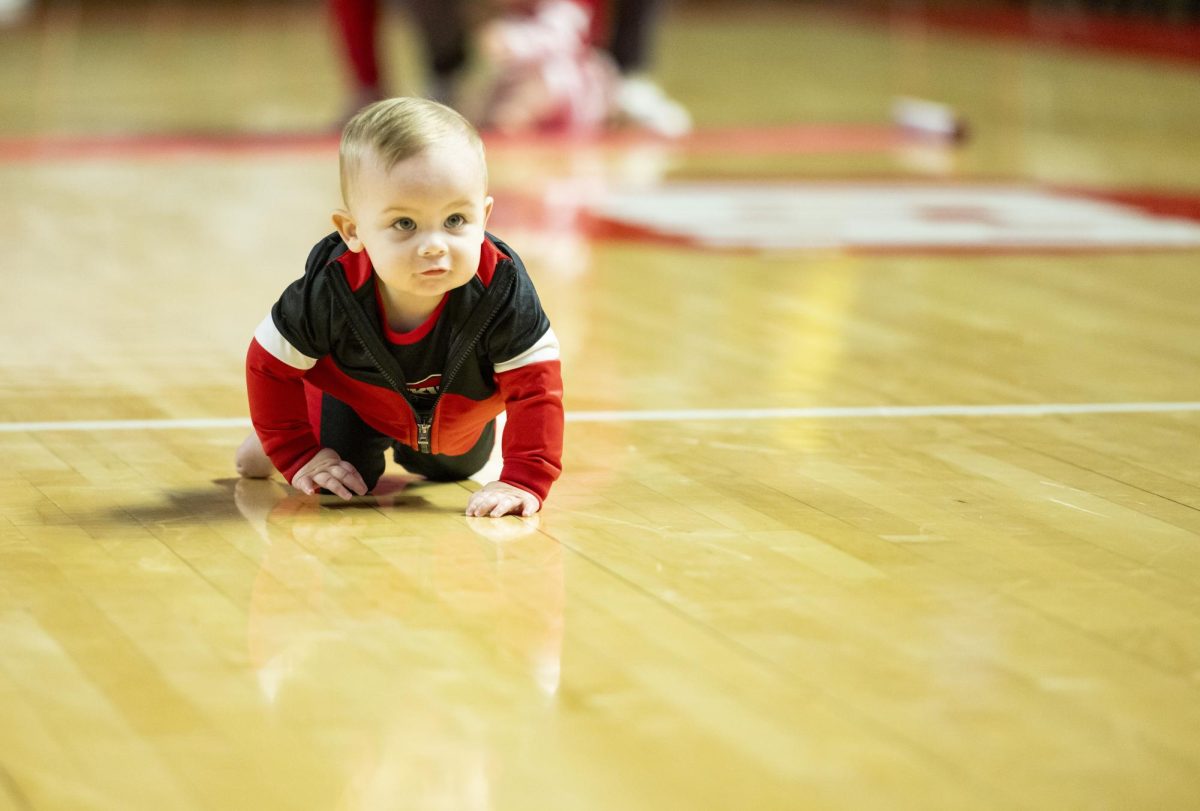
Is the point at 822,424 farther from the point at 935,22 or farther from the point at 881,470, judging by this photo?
the point at 935,22

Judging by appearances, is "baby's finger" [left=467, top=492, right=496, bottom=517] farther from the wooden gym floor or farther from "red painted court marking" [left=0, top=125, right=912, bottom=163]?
"red painted court marking" [left=0, top=125, right=912, bottom=163]

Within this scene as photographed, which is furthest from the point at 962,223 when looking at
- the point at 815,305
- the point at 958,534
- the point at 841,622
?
the point at 841,622

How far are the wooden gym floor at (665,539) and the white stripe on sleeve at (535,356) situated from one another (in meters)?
0.11

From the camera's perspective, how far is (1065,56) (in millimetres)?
5812

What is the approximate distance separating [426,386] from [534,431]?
0.09 m

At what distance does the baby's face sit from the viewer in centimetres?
128

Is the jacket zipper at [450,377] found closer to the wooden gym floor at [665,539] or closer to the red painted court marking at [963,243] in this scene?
the wooden gym floor at [665,539]

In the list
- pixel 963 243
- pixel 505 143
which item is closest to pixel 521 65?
pixel 505 143

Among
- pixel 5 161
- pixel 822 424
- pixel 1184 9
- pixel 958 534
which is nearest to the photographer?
pixel 958 534

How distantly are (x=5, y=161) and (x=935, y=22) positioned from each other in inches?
181

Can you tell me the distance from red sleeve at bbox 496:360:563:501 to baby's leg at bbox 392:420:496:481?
83mm

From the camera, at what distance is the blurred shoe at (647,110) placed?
4.09 meters

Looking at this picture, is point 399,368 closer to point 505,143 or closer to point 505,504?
point 505,504

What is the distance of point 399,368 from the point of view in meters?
1.36
